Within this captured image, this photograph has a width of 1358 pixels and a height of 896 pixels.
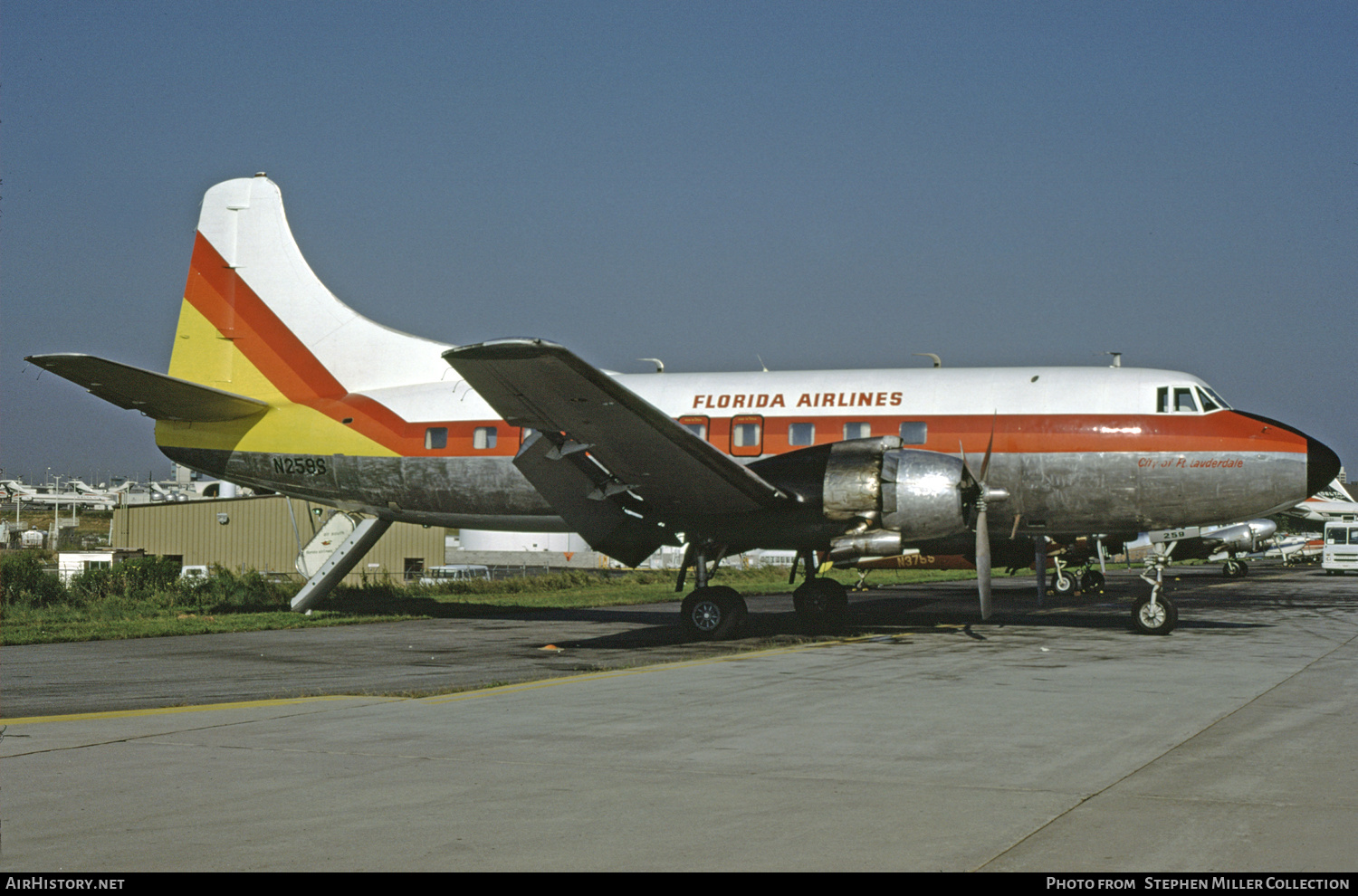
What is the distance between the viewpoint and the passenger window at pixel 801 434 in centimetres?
1981

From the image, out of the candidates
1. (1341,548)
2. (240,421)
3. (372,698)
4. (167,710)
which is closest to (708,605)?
(372,698)

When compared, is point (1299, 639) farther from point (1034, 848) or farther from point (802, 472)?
point (1034, 848)

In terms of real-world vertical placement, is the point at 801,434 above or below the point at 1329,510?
above

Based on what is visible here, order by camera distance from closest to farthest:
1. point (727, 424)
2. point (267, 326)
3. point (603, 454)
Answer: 1. point (603, 454)
2. point (727, 424)
3. point (267, 326)

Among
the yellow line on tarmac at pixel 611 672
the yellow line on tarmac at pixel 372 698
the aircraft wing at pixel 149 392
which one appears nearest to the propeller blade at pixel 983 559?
the yellow line on tarmac at pixel 611 672

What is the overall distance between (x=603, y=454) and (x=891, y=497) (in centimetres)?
425

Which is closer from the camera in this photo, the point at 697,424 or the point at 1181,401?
the point at 1181,401

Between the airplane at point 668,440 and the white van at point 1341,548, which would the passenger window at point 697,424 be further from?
the white van at point 1341,548

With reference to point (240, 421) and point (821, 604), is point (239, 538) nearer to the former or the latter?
point (240, 421)

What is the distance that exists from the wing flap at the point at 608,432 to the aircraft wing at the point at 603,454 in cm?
1

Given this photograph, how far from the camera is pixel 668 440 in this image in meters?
15.7

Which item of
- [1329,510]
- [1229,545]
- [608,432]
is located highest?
[1329,510]

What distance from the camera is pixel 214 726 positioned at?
9414mm
